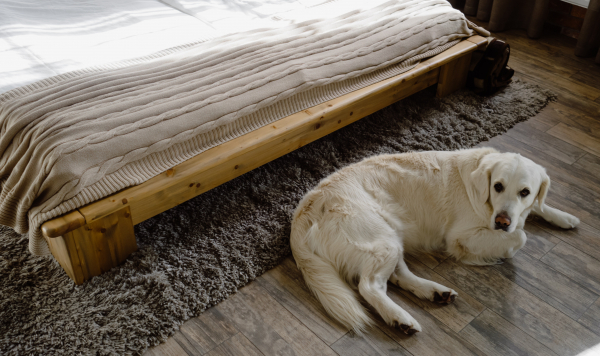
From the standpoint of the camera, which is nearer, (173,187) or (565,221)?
(173,187)

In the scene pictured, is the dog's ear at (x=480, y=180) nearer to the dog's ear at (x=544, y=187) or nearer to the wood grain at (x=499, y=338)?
the dog's ear at (x=544, y=187)

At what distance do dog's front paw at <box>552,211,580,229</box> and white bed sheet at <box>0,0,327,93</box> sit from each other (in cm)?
160

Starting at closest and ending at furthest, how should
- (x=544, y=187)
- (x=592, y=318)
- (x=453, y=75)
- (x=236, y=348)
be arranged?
(x=236, y=348), (x=592, y=318), (x=544, y=187), (x=453, y=75)

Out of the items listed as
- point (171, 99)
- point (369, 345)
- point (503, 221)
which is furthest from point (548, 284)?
point (171, 99)

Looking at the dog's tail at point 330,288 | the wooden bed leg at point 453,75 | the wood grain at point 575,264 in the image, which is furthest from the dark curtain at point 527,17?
the dog's tail at point 330,288

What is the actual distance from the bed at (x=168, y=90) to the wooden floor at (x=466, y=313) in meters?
0.48

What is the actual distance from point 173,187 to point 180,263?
11.3 inches

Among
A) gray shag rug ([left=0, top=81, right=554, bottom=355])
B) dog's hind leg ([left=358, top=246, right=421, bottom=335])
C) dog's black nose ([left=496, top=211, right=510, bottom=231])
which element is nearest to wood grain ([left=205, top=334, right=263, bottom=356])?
gray shag rug ([left=0, top=81, right=554, bottom=355])

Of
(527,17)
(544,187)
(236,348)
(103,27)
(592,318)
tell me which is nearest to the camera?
(236,348)

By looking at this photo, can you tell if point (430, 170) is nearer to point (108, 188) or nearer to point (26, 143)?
point (108, 188)

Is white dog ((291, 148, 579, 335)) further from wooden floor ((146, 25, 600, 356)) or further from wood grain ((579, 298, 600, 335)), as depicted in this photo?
wood grain ((579, 298, 600, 335))

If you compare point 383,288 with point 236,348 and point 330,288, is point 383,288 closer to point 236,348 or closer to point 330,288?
point 330,288

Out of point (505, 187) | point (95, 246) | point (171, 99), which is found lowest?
point (95, 246)

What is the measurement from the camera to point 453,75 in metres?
2.92
